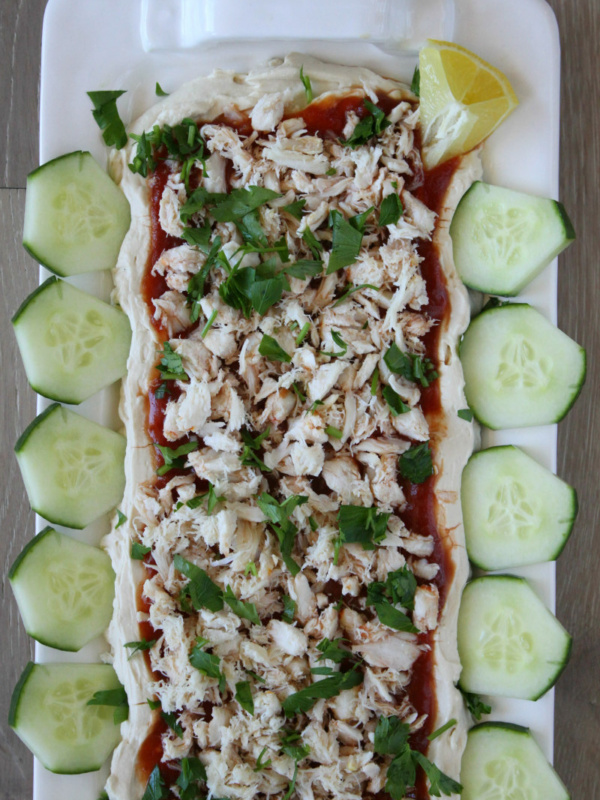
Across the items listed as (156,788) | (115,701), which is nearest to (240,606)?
(115,701)

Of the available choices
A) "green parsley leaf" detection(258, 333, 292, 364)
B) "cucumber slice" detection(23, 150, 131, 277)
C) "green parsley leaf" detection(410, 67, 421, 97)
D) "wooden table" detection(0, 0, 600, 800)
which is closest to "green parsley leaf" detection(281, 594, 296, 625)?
"green parsley leaf" detection(258, 333, 292, 364)

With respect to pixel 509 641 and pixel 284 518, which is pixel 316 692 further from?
pixel 509 641

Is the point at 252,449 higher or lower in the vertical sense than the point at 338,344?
lower

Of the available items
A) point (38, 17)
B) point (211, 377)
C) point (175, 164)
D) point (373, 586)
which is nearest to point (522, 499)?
point (373, 586)

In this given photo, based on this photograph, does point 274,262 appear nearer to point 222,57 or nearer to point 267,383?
point 267,383

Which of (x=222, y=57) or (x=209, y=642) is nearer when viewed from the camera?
(x=209, y=642)
